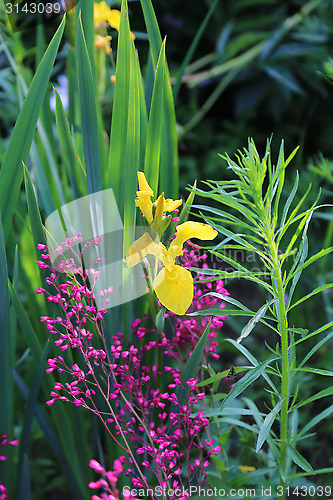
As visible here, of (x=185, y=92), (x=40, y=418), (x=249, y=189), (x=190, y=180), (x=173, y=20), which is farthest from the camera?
(x=185, y=92)

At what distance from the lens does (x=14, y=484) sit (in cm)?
83

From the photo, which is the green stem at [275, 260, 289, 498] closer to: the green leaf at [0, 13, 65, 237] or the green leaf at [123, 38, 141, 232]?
the green leaf at [123, 38, 141, 232]

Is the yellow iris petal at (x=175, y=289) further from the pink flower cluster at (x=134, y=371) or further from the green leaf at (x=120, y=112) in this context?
the green leaf at (x=120, y=112)

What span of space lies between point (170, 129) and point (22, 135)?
9.5 inches

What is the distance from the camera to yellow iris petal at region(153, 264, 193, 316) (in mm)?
633

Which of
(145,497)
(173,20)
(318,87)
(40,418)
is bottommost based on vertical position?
(145,497)

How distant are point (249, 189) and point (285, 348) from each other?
21 centimetres

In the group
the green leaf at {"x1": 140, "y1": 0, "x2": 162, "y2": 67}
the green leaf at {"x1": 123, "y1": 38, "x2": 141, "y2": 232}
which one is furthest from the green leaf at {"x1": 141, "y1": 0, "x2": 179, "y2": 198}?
the green leaf at {"x1": 123, "y1": 38, "x2": 141, "y2": 232}

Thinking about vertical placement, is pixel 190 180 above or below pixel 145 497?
above

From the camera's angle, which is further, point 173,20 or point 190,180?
point 173,20

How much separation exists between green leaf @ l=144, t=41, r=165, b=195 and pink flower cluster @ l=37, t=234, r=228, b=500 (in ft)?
0.47

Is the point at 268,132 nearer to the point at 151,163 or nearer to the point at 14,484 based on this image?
the point at 151,163

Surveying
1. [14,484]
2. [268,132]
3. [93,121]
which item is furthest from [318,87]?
[14,484]

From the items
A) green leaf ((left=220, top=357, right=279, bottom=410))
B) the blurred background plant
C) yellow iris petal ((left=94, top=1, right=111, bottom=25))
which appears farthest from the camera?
yellow iris petal ((left=94, top=1, right=111, bottom=25))
